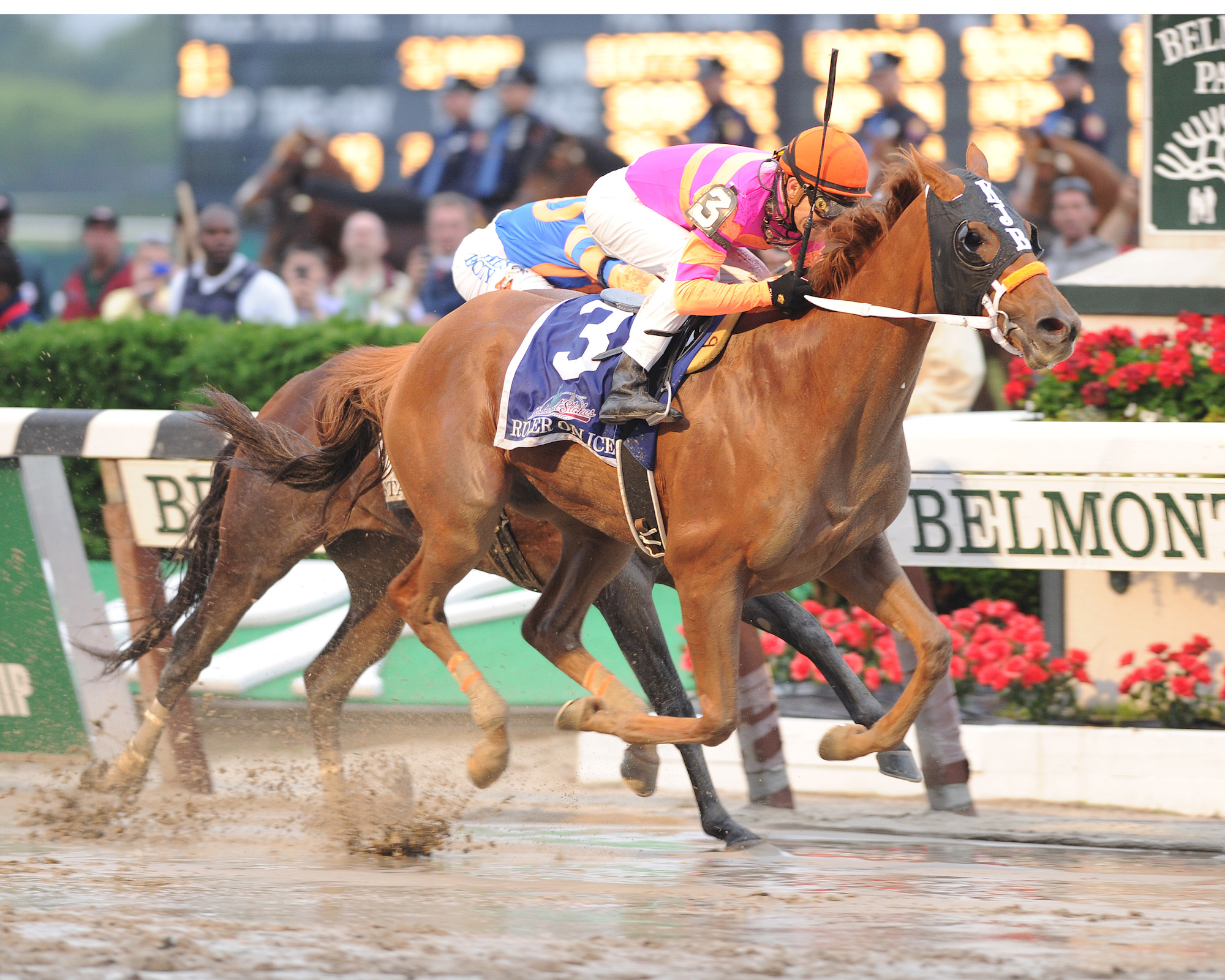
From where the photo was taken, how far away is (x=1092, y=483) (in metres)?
5.27

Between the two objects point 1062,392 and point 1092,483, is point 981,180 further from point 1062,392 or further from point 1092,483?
point 1062,392

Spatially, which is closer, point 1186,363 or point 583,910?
point 583,910

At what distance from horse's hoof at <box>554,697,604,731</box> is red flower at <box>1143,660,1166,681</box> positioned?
6.38 ft

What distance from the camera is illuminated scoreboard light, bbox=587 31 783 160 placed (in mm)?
10984

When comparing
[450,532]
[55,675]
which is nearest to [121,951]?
[450,532]

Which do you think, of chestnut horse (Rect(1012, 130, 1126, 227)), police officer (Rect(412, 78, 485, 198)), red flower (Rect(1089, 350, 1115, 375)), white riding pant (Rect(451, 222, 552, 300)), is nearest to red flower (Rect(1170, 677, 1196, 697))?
red flower (Rect(1089, 350, 1115, 375))

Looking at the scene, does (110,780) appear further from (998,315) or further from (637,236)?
(998,315)

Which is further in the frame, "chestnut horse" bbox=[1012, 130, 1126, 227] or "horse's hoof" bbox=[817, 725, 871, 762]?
"chestnut horse" bbox=[1012, 130, 1126, 227]

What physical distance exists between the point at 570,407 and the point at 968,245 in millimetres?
1119

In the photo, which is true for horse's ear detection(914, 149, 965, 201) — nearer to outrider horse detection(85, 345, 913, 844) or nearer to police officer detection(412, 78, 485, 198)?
outrider horse detection(85, 345, 913, 844)

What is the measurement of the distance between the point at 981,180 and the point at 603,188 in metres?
1.17

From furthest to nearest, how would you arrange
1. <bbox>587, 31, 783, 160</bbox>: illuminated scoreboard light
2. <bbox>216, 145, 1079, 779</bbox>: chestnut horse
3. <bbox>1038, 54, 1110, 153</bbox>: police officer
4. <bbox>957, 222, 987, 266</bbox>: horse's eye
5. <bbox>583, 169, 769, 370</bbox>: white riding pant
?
1. <bbox>587, 31, 783, 160</bbox>: illuminated scoreboard light
2. <bbox>1038, 54, 1110, 153</bbox>: police officer
3. <bbox>583, 169, 769, 370</bbox>: white riding pant
4. <bbox>216, 145, 1079, 779</bbox>: chestnut horse
5. <bbox>957, 222, 987, 266</bbox>: horse's eye

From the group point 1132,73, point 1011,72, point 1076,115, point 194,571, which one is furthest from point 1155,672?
point 1011,72

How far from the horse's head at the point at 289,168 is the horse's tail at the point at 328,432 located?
7104mm
